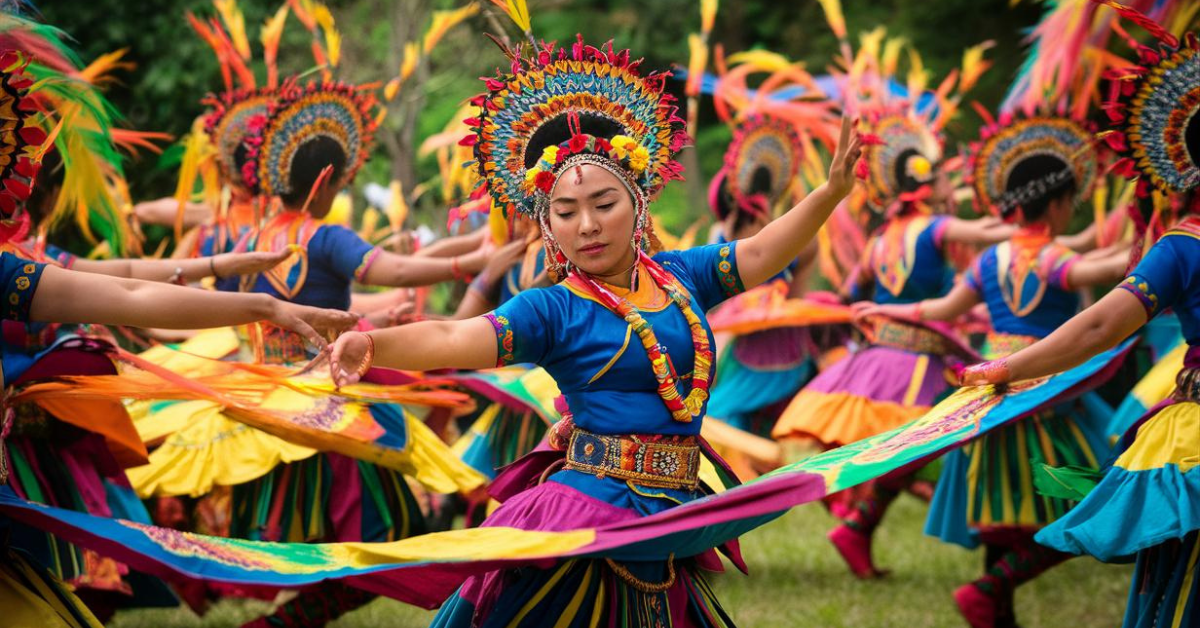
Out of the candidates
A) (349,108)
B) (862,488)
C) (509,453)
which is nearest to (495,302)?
(509,453)

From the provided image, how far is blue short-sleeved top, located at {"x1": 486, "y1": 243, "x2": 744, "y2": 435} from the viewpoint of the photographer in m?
3.33

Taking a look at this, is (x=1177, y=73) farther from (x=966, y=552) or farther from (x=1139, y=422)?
(x=966, y=552)

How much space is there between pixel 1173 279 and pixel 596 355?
66.1 inches

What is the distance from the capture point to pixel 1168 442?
374cm

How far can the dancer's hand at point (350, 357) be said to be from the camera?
A: 2902 millimetres

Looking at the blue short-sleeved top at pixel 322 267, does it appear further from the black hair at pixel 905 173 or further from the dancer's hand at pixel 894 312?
the black hair at pixel 905 173

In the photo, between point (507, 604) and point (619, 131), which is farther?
point (619, 131)

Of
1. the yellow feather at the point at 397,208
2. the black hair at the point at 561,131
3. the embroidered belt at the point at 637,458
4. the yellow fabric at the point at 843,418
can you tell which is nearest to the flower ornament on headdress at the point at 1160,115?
the black hair at the point at 561,131

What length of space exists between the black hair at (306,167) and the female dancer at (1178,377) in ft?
9.80

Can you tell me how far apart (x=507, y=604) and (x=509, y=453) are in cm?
320

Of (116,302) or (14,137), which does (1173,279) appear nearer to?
(116,302)

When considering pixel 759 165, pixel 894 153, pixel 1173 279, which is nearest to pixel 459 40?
pixel 759 165

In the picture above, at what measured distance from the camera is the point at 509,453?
6465 mm

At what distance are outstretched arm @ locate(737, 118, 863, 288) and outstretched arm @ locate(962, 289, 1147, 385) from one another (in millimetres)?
709
